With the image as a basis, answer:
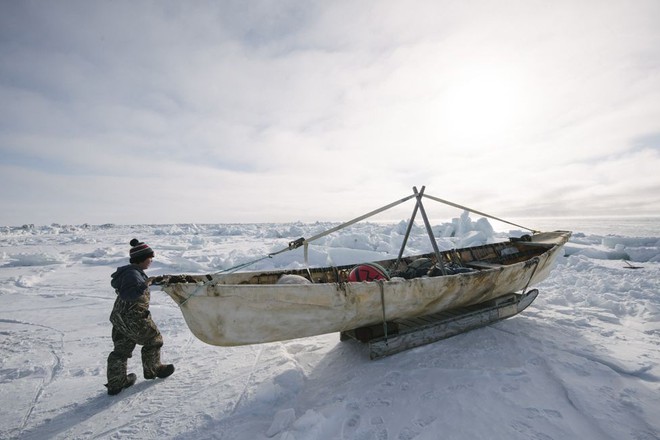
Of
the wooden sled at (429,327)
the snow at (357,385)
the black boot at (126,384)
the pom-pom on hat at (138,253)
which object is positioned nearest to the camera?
the snow at (357,385)

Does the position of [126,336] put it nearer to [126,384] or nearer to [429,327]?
[126,384]

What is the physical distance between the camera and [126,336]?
9.90 feet

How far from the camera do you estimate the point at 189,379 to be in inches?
125

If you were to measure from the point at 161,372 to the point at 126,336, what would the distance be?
0.53 m

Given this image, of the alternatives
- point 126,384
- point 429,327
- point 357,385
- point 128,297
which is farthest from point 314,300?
point 126,384

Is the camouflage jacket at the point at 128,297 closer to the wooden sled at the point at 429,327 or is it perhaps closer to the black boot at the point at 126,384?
the black boot at the point at 126,384

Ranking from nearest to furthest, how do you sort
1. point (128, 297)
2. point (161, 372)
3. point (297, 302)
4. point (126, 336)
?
point (297, 302) < point (128, 297) < point (126, 336) < point (161, 372)

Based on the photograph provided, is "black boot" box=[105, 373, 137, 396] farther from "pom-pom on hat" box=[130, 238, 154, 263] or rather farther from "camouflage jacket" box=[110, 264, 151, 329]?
"pom-pom on hat" box=[130, 238, 154, 263]

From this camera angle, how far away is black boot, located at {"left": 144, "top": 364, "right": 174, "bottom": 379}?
313 centimetres

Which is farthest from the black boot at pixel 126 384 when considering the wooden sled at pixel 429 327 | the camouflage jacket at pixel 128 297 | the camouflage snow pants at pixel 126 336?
the wooden sled at pixel 429 327

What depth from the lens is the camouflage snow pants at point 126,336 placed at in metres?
2.93

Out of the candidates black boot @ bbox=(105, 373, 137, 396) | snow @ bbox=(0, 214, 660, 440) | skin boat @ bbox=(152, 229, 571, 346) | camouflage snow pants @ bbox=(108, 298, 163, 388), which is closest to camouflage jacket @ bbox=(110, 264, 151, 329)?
camouflage snow pants @ bbox=(108, 298, 163, 388)

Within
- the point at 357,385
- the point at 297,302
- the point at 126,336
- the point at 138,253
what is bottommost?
the point at 357,385

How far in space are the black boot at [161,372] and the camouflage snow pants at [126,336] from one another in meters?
0.05
